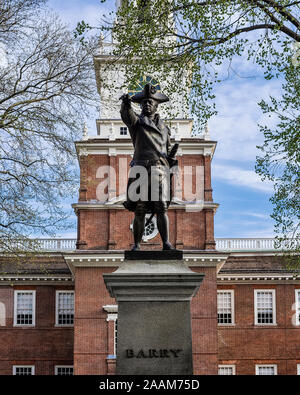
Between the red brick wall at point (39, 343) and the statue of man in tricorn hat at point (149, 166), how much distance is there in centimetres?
2589

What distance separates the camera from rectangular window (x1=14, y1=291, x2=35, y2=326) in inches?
1389

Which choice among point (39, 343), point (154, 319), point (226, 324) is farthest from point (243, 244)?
point (154, 319)

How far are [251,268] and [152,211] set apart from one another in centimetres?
2635

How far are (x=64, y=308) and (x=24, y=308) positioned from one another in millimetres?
2129

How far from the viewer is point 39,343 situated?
34906 mm

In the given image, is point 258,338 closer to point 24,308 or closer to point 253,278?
point 253,278

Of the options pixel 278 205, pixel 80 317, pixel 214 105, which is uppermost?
pixel 214 105

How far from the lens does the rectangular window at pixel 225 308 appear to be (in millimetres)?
35438

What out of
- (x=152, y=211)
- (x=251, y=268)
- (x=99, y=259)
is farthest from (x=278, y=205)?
(x=251, y=268)

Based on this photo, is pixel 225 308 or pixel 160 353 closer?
pixel 160 353

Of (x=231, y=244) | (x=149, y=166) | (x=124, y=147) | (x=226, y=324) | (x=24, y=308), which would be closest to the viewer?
(x=149, y=166)

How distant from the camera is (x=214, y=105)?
1616 centimetres

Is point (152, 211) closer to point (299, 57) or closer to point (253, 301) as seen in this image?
point (299, 57)
